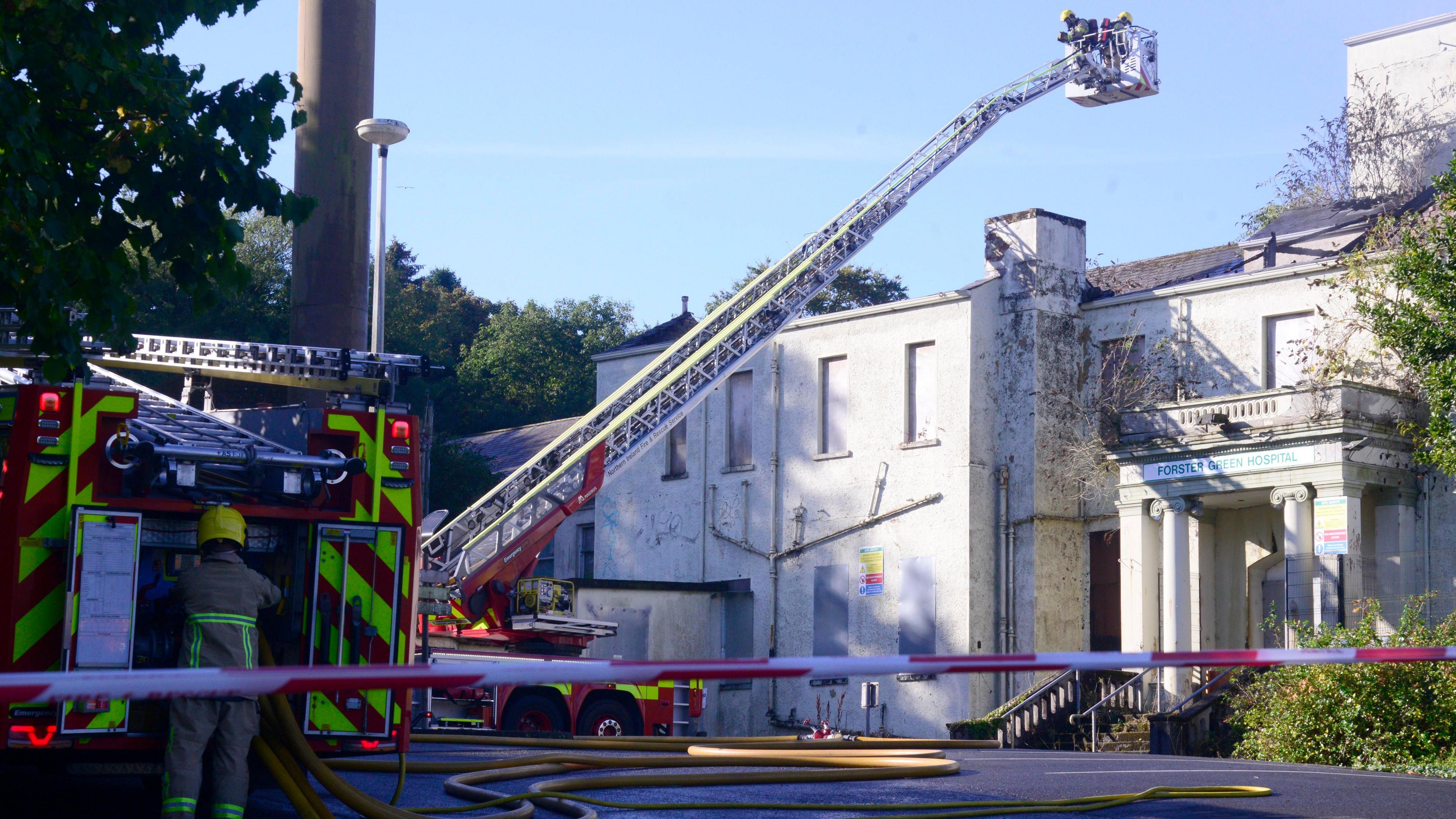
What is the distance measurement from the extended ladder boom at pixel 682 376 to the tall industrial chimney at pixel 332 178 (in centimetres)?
796

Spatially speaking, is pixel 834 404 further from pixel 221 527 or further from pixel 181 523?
pixel 221 527

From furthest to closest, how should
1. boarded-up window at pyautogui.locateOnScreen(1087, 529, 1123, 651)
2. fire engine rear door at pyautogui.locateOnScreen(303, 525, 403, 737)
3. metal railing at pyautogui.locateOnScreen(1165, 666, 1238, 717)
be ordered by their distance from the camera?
boarded-up window at pyautogui.locateOnScreen(1087, 529, 1123, 651) → metal railing at pyautogui.locateOnScreen(1165, 666, 1238, 717) → fire engine rear door at pyautogui.locateOnScreen(303, 525, 403, 737)

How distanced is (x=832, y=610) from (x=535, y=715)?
38.3 feet

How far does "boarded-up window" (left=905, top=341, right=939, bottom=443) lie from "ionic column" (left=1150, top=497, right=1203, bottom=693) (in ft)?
17.0

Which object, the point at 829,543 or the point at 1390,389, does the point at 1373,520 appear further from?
the point at 829,543

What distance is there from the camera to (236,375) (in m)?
10.2

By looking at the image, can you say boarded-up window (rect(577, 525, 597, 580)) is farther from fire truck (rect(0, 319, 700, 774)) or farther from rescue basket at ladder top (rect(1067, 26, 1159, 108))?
fire truck (rect(0, 319, 700, 774))

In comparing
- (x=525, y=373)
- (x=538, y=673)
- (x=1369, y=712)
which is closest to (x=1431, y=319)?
(x=1369, y=712)

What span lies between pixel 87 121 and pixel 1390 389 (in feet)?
65.9

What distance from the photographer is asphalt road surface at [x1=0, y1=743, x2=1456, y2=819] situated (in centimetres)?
907

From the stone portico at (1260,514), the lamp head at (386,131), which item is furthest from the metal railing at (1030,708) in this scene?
the lamp head at (386,131)

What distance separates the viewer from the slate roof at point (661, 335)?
3556 centimetres

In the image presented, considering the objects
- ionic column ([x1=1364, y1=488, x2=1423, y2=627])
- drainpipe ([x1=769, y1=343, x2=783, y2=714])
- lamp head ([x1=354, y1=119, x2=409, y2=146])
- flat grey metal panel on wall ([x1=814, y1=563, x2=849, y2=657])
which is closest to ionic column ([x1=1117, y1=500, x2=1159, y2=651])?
ionic column ([x1=1364, y1=488, x2=1423, y2=627])

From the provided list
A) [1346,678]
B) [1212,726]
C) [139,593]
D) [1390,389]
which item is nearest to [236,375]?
[139,593]
